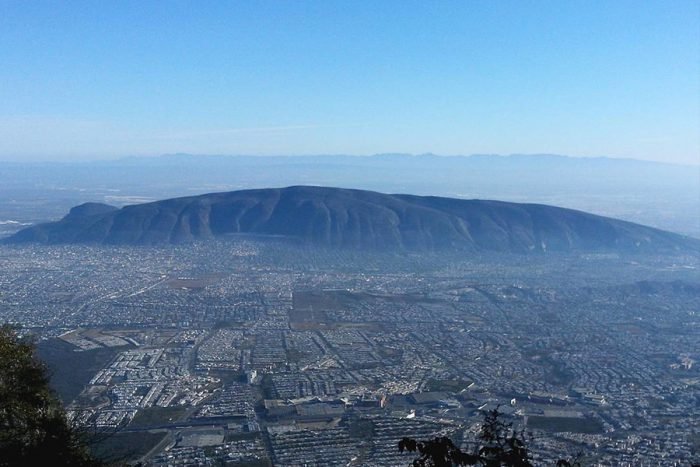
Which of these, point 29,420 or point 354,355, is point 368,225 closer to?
point 354,355

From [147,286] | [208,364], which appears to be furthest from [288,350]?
[147,286]

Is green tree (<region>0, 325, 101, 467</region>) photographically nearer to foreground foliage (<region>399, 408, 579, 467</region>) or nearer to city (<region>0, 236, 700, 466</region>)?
city (<region>0, 236, 700, 466</region>)

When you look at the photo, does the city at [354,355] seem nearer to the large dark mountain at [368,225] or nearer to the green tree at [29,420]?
the green tree at [29,420]

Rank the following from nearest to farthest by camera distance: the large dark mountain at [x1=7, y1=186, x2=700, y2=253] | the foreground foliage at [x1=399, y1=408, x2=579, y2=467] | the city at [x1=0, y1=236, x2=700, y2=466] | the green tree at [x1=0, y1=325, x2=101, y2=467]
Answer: the foreground foliage at [x1=399, y1=408, x2=579, y2=467] → the green tree at [x1=0, y1=325, x2=101, y2=467] → the city at [x1=0, y1=236, x2=700, y2=466] → the large dark mountain at [x1=7, y1=186, x2=700, y2=253]

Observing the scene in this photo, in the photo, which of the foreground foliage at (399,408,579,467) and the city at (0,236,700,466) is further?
the city at (0,236,700,466)

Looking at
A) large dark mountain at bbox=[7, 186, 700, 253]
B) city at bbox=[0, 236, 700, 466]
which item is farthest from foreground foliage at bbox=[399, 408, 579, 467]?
large dark mountain at bbox=[7, 186, 700, 253]

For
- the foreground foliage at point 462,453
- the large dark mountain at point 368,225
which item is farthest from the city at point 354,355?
the large dark mountain at point 368,225

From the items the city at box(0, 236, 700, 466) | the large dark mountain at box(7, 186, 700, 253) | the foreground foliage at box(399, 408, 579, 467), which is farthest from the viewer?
the large dark mountain at box(7, 186, 700, 253)
